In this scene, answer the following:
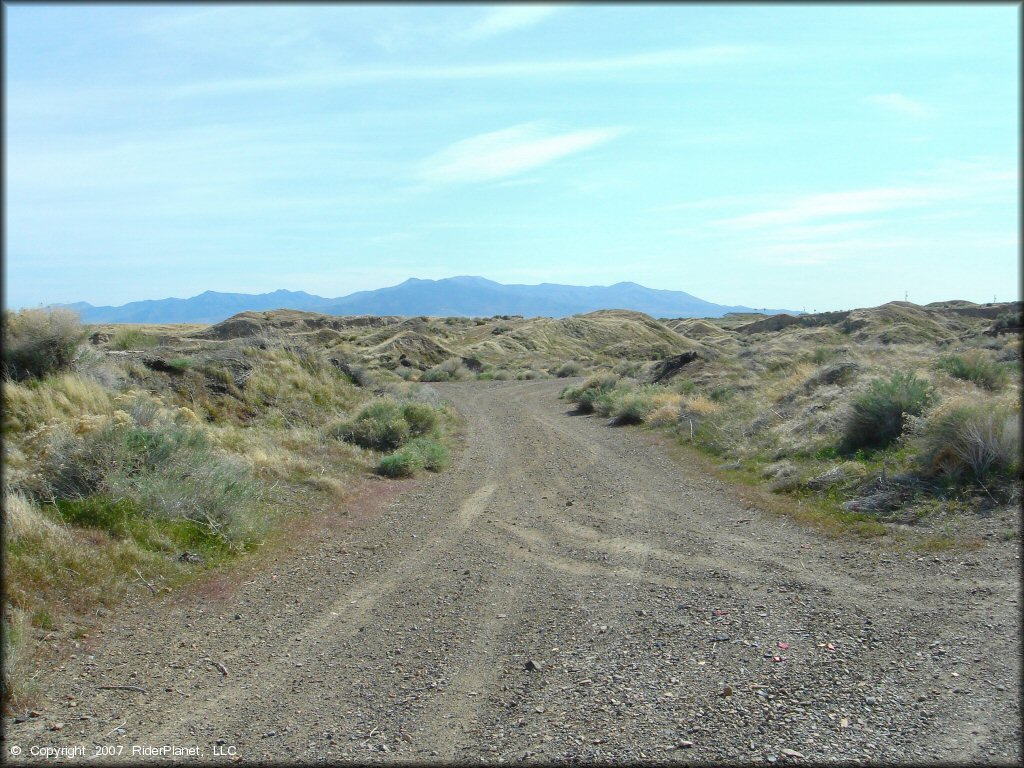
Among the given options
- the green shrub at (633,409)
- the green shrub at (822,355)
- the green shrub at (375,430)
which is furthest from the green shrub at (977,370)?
the green shrub at (375,430)

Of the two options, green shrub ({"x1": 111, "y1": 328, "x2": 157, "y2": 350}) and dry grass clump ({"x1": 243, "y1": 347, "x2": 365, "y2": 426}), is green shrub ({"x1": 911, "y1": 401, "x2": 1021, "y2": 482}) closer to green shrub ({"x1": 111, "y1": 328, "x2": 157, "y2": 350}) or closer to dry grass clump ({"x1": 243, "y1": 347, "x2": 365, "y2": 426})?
dry grass clump ({"x1": 243, "y1": 347, "x2": 365, "y2": 426})

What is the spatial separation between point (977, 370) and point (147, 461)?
52.9 ft

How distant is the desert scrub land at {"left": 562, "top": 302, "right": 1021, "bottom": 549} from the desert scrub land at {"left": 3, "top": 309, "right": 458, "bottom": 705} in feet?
21.5

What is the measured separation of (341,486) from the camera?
1158 centimetres

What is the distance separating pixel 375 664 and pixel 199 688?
1.29 meters

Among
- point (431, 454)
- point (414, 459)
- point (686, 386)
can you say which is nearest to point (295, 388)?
point (431, 454)

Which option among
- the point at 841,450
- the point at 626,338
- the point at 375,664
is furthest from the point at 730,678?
the point at 626,338

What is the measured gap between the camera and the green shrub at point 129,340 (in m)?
19.3

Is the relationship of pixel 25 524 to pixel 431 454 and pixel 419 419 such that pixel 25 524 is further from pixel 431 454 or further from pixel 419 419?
pixel 419 419

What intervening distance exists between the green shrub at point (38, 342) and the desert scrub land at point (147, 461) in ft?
0.08

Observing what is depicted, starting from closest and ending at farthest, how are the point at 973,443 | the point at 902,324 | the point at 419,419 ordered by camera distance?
1. the point at 973,443
2. the point at 419,419
3. the point at 902,324

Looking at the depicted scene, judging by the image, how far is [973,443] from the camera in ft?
30.1

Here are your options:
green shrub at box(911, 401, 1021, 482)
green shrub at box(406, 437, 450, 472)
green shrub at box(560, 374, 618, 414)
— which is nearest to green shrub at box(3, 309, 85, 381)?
green shrub at box(406, 437, 450, 472)

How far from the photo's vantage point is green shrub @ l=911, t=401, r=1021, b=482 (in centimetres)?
904
